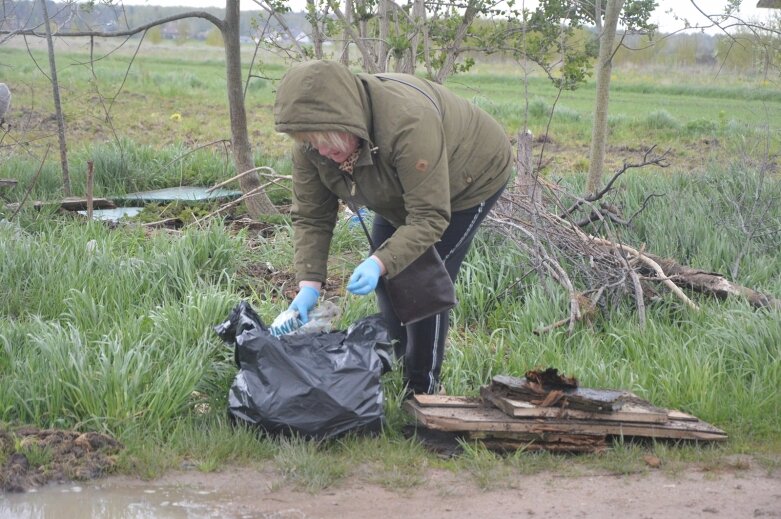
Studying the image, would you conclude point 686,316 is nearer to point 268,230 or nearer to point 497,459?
point 497,459

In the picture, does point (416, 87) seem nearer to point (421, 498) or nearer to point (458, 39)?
point (421, 498)

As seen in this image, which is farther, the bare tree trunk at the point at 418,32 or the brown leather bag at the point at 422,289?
the bare tree trunk at the point at 418,32

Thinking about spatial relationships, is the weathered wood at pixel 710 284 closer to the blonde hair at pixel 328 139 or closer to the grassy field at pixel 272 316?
the grassy field at pixel 272 316

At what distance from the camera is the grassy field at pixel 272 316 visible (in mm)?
3801

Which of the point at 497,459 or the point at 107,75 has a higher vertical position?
the point at 107,75

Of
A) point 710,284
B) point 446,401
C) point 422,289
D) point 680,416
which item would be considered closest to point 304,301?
point 422,289

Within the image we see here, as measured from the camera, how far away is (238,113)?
7246 mm

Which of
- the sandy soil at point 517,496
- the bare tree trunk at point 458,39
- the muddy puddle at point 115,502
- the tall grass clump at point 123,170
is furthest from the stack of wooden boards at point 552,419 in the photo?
the tall grass clump at point 123,170

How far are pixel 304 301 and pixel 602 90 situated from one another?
4.40m

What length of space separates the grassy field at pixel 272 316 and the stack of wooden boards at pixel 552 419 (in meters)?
0.08

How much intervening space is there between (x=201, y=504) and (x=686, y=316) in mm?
3144

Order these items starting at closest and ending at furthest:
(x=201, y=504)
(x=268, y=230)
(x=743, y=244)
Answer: (x=201, y=504)
(x=743, y=244)
(x=268, y=230)

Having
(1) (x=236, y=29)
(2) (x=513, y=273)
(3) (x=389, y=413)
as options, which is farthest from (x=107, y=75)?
(3) (x=389, y=413)

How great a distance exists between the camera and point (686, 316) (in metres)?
5.28
